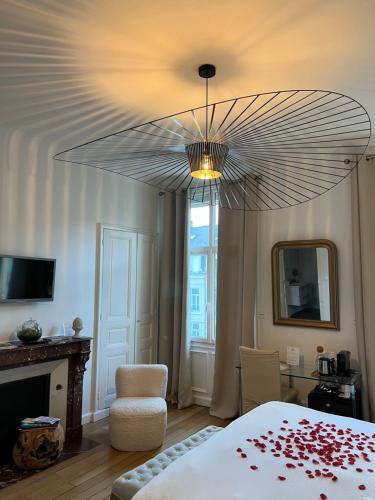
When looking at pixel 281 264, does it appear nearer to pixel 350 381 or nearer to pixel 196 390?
pixel 350 381

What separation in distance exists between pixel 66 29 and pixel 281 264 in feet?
10.2

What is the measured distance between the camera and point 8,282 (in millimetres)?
3270

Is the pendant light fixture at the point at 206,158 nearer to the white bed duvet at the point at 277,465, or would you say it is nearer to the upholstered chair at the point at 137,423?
the white bed duvet at the point at 277,465

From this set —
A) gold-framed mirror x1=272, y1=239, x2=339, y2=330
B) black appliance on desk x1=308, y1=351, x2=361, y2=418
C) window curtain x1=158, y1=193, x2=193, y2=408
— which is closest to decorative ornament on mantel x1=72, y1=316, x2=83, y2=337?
window curtain x1=158, y1=193, x2=193, y2=408

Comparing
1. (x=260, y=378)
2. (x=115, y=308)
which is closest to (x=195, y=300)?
(x=115, y=308)

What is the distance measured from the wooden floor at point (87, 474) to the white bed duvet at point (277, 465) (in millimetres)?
1303

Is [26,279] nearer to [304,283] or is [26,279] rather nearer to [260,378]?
[260,378]

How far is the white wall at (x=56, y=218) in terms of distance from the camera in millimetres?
3425

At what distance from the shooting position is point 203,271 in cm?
489

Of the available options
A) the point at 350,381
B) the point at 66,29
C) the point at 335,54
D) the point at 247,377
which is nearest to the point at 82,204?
the point at 66,29

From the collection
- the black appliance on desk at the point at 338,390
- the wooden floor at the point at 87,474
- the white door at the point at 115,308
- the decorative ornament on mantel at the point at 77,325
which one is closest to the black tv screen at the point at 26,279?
the decorative ornament on mantel at the point at 77,325

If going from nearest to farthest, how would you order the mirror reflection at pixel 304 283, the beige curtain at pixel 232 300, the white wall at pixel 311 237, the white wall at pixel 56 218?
the white wall at pixel 56 218 < the white wall at pixel 311 237 < the mirror reflection at pixel 304 283 < the beige curtain at pixel 232 300

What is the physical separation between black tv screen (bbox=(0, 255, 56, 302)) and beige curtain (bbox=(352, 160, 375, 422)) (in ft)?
10.1

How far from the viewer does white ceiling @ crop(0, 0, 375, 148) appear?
1.81 m
